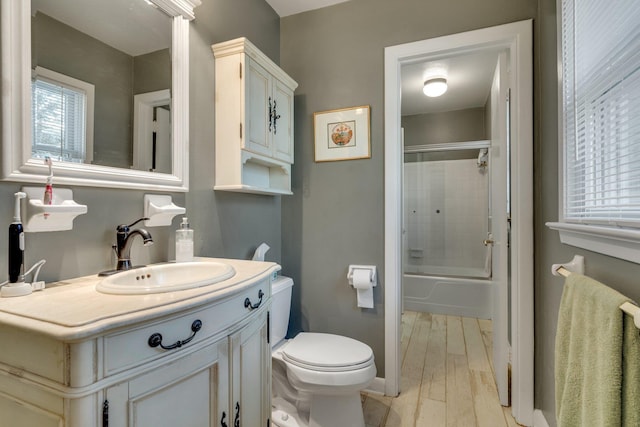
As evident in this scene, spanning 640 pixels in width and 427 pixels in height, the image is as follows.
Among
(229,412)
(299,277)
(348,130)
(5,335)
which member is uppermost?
A: (348,130)

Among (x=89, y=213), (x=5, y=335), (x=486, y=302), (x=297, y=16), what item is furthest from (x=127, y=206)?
(x=486, y=302)

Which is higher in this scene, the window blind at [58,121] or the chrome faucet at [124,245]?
the window blind at [58,121]

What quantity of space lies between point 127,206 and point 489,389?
2290 mm

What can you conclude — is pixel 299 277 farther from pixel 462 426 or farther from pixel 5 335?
pixel 5 335

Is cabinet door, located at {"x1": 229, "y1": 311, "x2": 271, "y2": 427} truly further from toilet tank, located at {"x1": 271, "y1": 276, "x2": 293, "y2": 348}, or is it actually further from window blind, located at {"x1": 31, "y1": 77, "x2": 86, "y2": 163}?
window blind, located at {"x1": 31, "y1": 77, "x2": 86, "y2": 163}

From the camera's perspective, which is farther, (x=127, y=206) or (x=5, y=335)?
(x=127, y=206)

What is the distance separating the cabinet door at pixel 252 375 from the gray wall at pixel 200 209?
55cm

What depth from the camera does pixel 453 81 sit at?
10.1ft

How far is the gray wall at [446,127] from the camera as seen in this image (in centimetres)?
377

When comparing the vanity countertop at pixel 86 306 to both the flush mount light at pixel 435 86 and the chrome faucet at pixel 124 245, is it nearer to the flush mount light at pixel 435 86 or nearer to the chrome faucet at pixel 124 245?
the chrome faucet at pixel 124 245

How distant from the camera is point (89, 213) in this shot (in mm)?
1024

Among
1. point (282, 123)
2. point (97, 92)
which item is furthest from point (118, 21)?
point (282, 123)

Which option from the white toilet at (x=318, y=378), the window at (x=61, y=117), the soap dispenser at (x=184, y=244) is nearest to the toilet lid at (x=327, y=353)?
the white toilet at (x=318, y=378)

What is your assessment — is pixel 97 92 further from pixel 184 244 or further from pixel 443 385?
pixel 443 385
